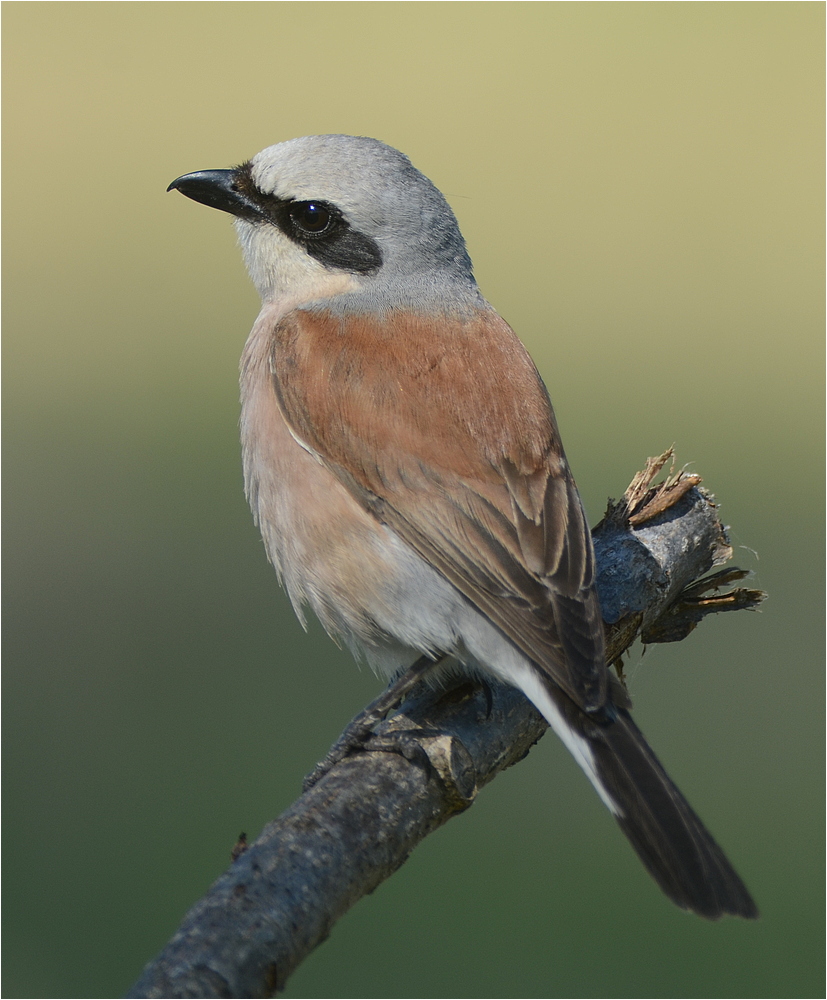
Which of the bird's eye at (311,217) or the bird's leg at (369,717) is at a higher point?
the bird's eye at (311,217)

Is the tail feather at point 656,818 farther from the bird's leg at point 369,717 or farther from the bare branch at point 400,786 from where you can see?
the bird's leg at point 369,717

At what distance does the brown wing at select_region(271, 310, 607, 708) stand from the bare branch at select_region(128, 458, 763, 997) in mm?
309

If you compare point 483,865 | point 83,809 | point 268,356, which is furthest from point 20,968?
point 268,356

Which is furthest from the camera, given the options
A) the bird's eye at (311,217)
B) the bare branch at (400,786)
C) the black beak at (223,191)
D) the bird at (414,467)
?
the black beak at (223,191)

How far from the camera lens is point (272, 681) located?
221 inches

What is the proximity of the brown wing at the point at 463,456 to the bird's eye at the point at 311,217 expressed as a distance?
11.6 inches

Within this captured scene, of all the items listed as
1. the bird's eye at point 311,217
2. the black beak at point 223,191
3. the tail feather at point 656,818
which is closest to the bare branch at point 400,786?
the tail feather at point 656,818

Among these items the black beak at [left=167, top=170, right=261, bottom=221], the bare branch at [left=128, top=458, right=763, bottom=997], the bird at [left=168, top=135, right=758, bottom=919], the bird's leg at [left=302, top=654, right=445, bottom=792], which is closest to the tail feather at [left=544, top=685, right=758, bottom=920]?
the bird at [left=168, top=135, right=758, bottom=919]

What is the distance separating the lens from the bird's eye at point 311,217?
128 inches

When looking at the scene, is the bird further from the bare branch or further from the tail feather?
the bare branch

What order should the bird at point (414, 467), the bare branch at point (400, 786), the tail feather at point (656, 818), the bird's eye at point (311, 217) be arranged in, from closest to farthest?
the bare branch at point (400, 786)
the tail feather at point (656, 818)
the bird at point (414, 467)
the bird's eye at point (311, 217)

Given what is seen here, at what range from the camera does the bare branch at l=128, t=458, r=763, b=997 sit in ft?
5.81

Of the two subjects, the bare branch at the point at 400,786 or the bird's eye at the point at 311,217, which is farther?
the bird's eye at the point at 311,217

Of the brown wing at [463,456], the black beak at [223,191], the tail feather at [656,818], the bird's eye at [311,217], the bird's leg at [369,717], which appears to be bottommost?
the tail feather at [656,818]
